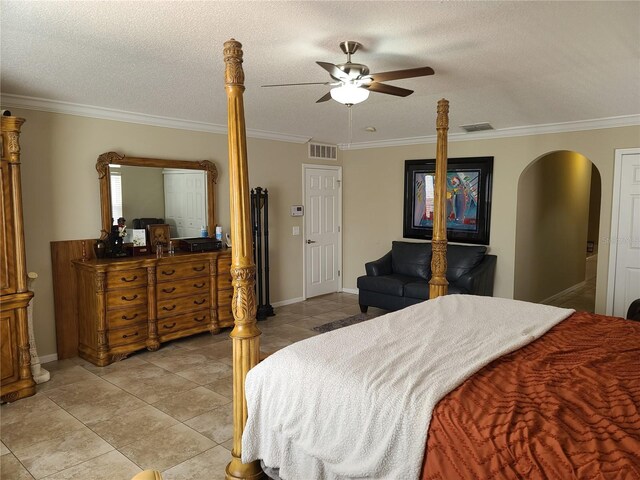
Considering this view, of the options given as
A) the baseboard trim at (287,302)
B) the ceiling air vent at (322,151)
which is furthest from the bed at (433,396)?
the ceiling air vent at (322,151)

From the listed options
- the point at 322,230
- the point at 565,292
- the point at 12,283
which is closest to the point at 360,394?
the point at 12,283

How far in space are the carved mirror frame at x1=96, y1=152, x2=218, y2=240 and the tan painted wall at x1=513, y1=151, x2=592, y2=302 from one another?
→ 3809 mm

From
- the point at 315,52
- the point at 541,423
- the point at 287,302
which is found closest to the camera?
the point at 541,423

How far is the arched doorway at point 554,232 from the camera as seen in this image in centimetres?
594

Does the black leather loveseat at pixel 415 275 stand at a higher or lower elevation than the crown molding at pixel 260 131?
lower

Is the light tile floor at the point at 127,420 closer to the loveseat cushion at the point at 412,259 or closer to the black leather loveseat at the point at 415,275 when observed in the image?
the black leather loveseat at the point at 415,275

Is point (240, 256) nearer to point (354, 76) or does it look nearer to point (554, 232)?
point (354, 76)

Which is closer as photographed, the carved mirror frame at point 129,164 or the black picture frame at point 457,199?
the carved mirror frame at point 129,164

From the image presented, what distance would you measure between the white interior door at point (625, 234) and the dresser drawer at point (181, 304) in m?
4.55

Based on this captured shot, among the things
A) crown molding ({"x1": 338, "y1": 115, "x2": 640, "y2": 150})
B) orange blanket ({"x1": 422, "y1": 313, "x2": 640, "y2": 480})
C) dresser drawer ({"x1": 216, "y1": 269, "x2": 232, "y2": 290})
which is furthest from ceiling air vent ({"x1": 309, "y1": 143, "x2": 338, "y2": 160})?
orange blanket ({"x1": 422, "y1": 313, "x2": 640, "y2": 480})

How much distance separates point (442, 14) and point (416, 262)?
402 cm

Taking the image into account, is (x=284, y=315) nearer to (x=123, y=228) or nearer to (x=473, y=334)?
(x=123, y=228)

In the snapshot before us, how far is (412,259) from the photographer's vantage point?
6.14 m

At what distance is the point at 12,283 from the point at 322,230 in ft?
14.1
